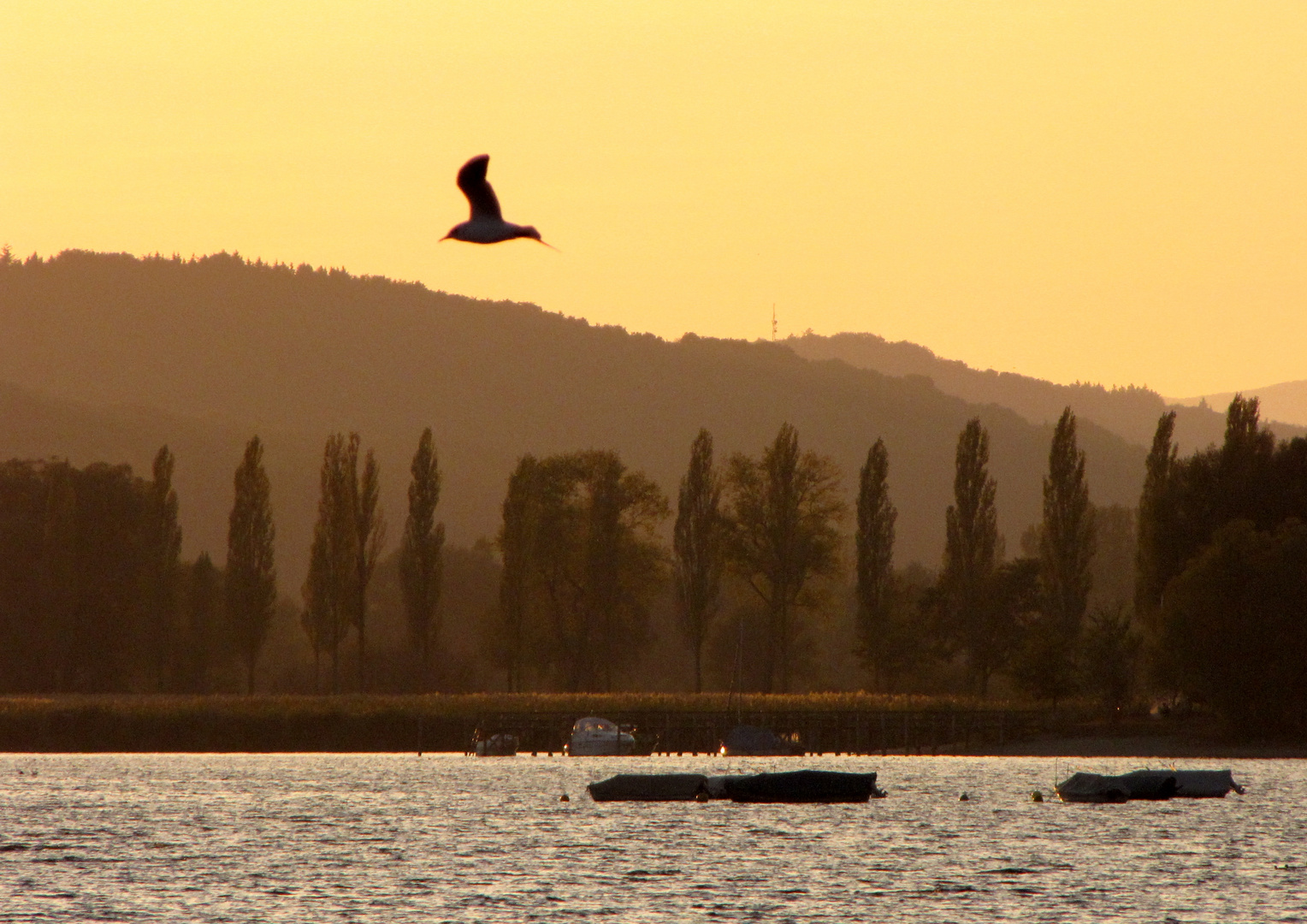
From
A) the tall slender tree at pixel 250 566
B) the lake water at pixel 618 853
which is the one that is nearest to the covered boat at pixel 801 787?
the lake water at pixel 618 853

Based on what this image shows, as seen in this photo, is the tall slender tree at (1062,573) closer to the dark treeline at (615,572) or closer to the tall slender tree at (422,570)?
the dark treeline at (615,572)

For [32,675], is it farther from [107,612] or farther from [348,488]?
[348,488]

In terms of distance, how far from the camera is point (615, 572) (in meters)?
115

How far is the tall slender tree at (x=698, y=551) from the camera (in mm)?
110500

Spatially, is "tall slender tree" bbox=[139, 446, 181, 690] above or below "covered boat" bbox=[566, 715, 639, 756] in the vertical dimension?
above

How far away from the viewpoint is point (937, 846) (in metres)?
61.2

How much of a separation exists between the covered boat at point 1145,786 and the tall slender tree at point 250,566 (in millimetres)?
47790

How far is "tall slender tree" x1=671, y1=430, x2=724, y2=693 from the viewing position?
363 feet

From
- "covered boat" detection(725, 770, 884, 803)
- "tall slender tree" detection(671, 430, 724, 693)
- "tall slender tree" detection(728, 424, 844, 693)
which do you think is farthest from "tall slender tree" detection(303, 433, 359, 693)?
"covered boat" detection(725, 770, 884, 803)


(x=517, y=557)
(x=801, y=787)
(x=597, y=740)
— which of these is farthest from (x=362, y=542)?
(x=801, y=787)

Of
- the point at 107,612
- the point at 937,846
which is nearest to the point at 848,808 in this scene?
the point at 937,846

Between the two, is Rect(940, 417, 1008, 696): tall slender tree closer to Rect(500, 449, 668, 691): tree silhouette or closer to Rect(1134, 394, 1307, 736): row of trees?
Rect(1134, 394, 1307, 736): row of trees

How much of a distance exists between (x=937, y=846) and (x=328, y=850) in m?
18.6

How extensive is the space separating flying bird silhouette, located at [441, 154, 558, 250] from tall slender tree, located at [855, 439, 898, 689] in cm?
8785
